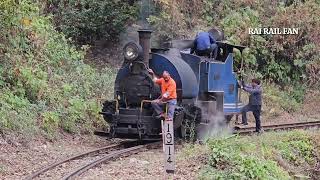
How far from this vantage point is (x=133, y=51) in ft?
41.9

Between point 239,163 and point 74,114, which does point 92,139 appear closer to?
point 74,114

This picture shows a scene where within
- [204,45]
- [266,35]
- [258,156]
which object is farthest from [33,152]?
[266,35]

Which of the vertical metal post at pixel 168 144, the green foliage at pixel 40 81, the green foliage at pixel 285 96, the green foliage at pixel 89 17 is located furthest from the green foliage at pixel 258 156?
the green foliage at pixel 89 17

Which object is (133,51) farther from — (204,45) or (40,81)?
(40,81)

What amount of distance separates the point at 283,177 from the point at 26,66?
7941 millimetres

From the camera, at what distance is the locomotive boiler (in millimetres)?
12789

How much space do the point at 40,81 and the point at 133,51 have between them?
124 inches

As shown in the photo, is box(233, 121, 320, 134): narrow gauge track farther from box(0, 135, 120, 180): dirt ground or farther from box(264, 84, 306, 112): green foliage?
box(0, 135, 120, 180): dirt ground

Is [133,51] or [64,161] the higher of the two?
[133,51]

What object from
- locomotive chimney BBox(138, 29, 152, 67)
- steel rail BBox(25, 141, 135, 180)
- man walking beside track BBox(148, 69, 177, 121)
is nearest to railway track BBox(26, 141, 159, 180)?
steel rail BBox(25, 141, 135, 180)

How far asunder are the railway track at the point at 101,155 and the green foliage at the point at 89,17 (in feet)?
29.0

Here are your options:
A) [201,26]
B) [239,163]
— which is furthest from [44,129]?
[201,26]

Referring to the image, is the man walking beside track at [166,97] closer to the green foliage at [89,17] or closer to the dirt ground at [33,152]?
the dirt ground at [33,152]

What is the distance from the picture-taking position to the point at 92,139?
45.8ft
